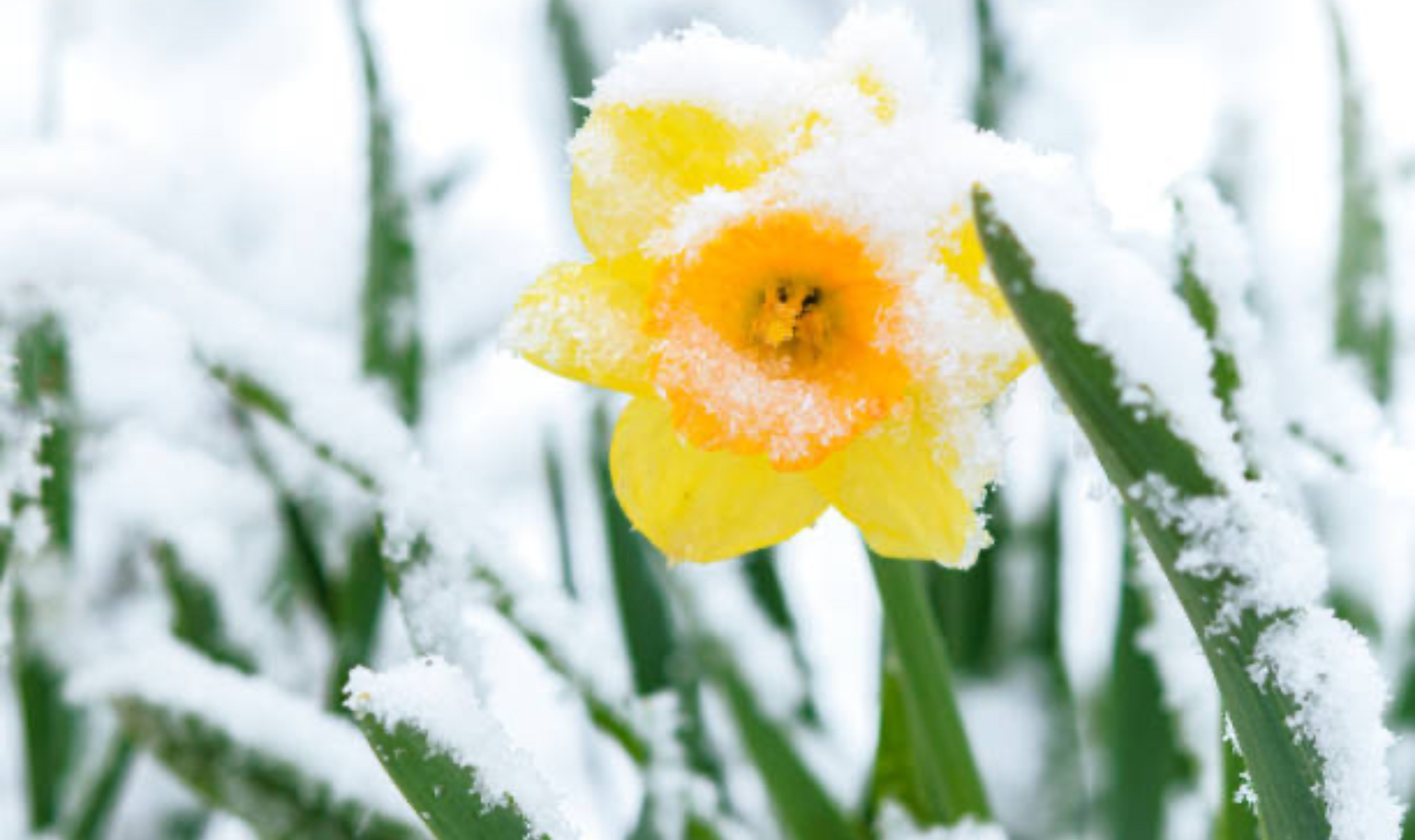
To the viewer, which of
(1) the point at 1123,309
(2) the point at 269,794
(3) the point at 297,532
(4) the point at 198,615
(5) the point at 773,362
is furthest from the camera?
(3) the point at 297,532

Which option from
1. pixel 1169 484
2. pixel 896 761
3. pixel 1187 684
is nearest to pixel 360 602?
pixel 896 761

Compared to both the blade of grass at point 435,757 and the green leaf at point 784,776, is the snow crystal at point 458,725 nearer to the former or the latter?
the blade of grass at point 435,757

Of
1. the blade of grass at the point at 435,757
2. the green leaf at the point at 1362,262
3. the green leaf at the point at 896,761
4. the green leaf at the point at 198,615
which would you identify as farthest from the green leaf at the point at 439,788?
the green leaf at the point at 1362,262

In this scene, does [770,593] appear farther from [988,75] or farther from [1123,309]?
[1123,309]

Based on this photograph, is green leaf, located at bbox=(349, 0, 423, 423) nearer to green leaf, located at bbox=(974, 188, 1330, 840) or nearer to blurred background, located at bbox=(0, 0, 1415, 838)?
blurred background, located at bbox=(0, 0, 1415, 838)

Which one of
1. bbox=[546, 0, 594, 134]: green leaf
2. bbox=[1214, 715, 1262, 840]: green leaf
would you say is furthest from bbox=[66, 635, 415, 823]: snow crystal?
bbox=[546, 0, 594, 134]: green leaf

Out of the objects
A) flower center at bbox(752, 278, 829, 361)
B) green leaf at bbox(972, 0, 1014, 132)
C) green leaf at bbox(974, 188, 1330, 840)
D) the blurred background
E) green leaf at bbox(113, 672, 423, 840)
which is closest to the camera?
green leaf at bbox(974, 188, 1330, 840)
